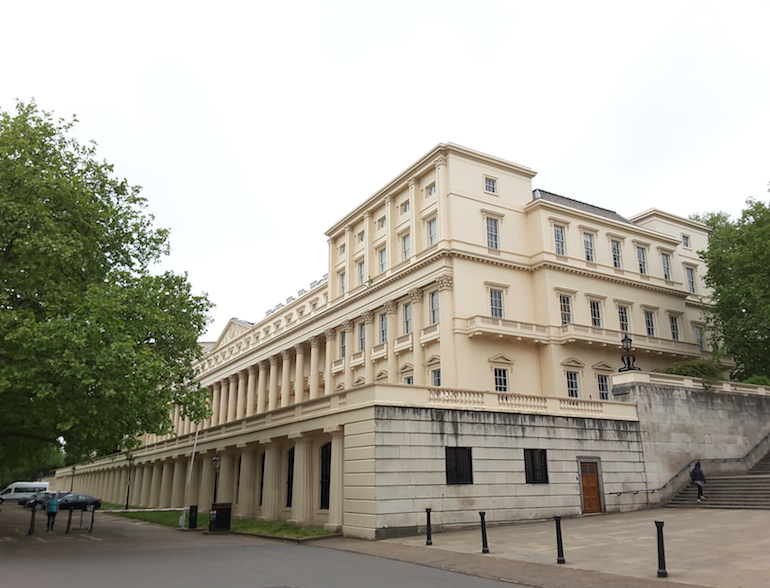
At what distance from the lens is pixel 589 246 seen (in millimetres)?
43406

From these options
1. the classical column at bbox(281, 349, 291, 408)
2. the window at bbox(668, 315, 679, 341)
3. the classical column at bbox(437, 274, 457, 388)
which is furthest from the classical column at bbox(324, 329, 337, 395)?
the window at bbox(668, 315, 679, 341)

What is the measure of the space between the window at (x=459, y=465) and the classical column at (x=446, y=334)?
445 inches

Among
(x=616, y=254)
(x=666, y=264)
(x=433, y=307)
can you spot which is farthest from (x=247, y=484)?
(x=666, y=264)

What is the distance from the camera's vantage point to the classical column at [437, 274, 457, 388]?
3653 cm

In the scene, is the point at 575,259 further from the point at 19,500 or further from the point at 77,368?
the point at 19,500

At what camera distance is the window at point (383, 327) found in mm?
44094

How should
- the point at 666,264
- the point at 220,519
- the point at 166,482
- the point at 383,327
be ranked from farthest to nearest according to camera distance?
the point at 166,482 → the point at 666,264 → the point at 383,327 → the point at 220,519

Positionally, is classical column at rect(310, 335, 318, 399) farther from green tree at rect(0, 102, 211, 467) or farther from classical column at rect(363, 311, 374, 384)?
green tree at rect(0, 102, 211, 467)

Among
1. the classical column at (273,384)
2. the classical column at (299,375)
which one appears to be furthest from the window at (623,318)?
the classical column at (273,384)

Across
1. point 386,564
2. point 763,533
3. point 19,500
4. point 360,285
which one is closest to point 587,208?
point 360,285

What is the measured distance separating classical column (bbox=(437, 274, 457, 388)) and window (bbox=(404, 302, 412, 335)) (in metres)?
4.01

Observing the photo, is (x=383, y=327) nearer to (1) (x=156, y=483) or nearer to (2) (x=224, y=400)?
(1) (x=156, y=483)

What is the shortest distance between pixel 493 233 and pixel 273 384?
2972 centimetres

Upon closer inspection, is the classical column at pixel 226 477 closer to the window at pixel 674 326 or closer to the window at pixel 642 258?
the window at pixel 642 258
